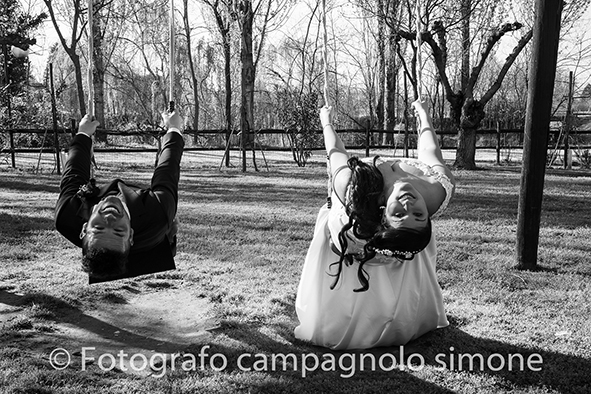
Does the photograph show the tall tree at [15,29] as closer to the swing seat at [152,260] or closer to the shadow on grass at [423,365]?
the swing seat at [152,260]

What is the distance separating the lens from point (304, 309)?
10.1 feet

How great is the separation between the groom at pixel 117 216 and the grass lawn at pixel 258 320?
540 mm

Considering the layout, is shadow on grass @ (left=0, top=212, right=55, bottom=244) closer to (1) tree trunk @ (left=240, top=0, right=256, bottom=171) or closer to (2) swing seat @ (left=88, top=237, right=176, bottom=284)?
(2) swing seat @ (left=88, top=237, right=176, bottom=284)

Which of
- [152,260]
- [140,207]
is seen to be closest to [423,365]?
[152,260]

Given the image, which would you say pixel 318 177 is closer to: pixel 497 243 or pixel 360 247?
pixel 497 243

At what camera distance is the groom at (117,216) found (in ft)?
8.04

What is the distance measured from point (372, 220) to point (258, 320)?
1253 millimetres

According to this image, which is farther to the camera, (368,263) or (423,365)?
(368,263)

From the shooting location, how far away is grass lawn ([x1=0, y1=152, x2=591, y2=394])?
2.61 metres

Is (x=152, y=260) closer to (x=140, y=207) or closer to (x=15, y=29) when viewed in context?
(x=140, y=207)

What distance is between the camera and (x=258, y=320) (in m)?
3.41

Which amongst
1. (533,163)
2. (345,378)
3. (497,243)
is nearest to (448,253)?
(497,243)

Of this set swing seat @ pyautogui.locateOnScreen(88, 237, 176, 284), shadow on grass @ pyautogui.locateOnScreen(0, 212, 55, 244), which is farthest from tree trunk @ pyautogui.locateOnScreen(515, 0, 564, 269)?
shadow on grass @ pyautogui.locateOnScreen(0, 212, 55, 244)

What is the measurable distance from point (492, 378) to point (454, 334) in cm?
54
